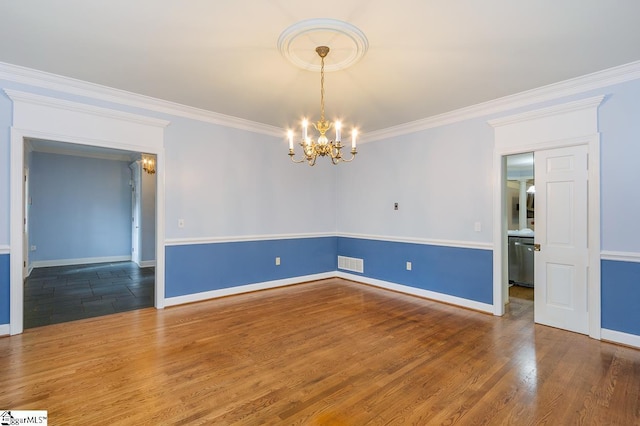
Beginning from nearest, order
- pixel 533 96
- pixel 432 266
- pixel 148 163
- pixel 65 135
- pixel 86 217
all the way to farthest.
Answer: pixel 65 135 → pixel 533 96 → pixel 432 266 → pixel 148 163 → pixel 86 217

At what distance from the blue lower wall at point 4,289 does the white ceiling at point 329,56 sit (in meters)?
1.98

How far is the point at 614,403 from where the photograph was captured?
2109 mm

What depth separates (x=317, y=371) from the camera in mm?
2525

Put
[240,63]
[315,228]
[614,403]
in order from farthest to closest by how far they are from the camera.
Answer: [315,228]
[240,63]
[614,403]

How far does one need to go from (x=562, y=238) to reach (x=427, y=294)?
6.12ft

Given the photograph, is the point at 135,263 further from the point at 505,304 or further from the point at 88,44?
the point at 505,304

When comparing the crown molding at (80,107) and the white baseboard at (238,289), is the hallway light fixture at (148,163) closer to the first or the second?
the crown molding at (80,107)

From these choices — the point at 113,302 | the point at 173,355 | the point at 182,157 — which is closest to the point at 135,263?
the point at 113,302

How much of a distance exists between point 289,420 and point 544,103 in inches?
161

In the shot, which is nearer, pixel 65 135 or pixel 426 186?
pixel 65 135

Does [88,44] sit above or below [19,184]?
above

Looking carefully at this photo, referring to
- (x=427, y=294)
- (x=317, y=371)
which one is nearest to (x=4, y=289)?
(x=317, y=371)

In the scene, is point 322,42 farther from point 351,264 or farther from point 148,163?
point 148,163

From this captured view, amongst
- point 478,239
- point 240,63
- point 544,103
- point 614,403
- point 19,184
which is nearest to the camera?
point 614,403
